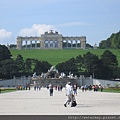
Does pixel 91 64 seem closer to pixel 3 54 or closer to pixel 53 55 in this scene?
pixel 3 54

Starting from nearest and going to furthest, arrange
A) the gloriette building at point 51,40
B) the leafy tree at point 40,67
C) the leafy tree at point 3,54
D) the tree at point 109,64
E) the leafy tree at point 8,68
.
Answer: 1. the leafy tree at point 8,68
2. the tree at point 109,64
3. the leafy tree at point 40,67
4. the leafy tree at point 3,54
5. the gloriette building at point 51,40

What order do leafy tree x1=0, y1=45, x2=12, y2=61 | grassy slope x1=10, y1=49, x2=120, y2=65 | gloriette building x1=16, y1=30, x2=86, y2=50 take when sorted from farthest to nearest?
gloriette building x1=16, y1=30, x2=86, y2=50 < grassy slope x1=10, y1=49, x2=120, y2=65 < leafy tree x1=0, y1=45, x2=12, y2=61

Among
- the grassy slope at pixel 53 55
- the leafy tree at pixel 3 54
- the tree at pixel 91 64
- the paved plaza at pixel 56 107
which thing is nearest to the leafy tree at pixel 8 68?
the leafy tree at pixel 3 54

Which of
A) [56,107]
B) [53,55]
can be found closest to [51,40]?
[53,55]

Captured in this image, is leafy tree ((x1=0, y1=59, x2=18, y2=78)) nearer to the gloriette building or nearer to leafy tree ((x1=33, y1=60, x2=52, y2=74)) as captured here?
leafy tree ((x1=33, y1=60, x2=52, y2=74))

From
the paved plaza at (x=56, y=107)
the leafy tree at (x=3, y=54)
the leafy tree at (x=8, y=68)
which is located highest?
the leafy tree at (x=3, y=54)

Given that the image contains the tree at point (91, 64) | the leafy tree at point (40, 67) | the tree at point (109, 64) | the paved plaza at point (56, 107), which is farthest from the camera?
the leafy tree at point (40, 67)

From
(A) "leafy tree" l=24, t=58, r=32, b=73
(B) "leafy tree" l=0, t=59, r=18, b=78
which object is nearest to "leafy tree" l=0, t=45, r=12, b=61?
(A) "leafy tree" l=24, t=58, r=32, b=73

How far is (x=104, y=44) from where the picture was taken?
541 feet

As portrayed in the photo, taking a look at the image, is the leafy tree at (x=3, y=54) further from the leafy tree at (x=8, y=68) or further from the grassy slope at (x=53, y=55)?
the grassy slope at (x=53, y=55)

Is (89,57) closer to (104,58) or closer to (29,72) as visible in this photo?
(104,58)

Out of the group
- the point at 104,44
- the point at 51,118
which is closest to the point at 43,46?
the point at 104,44

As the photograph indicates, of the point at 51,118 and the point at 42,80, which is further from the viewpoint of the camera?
the point at 42,80

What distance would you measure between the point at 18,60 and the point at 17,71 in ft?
12.1
